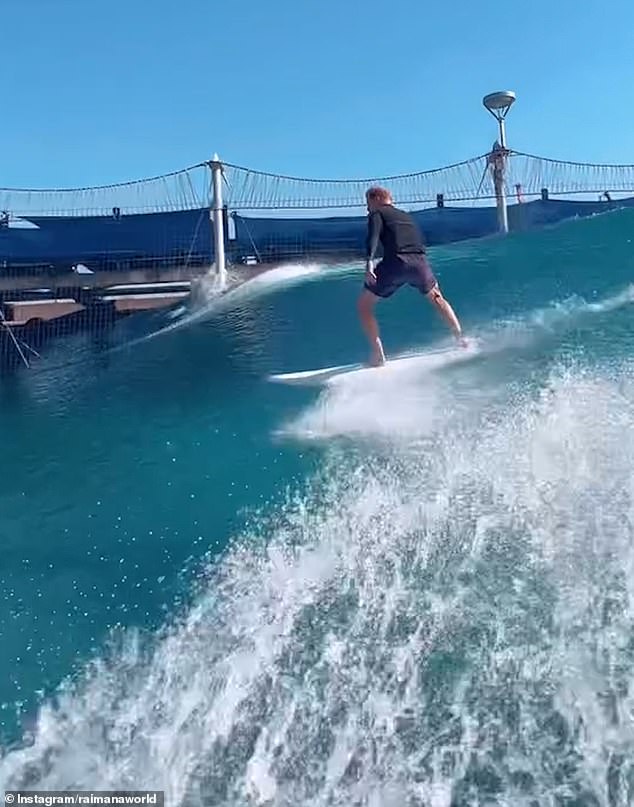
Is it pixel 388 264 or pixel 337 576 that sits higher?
pixel 388 264

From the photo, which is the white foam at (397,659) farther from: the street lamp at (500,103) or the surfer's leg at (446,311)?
the street lamp at (500,103)

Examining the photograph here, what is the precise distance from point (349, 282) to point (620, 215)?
3162 millimetres

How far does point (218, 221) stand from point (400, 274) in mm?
3727

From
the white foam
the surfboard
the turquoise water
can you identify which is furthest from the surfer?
the white foam

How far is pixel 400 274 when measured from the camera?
19.2 ft

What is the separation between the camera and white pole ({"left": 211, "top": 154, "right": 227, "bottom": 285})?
8.87 metres

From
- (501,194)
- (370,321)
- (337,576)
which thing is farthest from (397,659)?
(501,194)

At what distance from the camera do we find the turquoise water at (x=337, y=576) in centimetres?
336

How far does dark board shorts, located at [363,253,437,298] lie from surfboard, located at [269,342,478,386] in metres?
0.48

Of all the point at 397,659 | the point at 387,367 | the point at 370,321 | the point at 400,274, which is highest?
the point at 400,274

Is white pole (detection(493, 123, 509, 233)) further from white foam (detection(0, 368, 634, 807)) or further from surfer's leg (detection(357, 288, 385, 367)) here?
white foam (detection(0, 368, 634, 807))

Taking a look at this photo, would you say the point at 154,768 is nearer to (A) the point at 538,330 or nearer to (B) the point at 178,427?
(B) the point at 178,427

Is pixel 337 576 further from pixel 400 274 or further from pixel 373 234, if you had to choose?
pixel 373 234

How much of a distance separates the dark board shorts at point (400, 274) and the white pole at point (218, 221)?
332 cm
